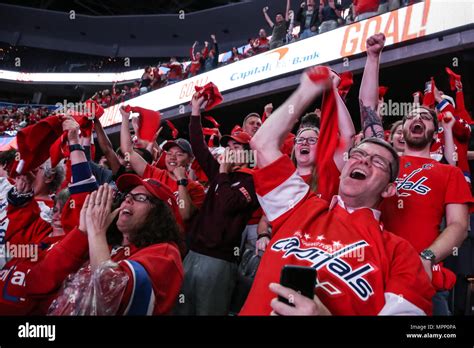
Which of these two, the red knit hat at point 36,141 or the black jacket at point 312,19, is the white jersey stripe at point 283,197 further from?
the black jacket at point 312,19

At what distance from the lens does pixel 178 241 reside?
1.87 metres

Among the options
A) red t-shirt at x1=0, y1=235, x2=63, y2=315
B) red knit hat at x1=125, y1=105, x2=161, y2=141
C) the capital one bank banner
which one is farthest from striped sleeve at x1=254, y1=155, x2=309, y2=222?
the capital one bank banner

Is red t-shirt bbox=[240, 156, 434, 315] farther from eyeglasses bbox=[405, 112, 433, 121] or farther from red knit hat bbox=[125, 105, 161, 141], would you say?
red knit hat bbox=[125, 105, 161, 141]

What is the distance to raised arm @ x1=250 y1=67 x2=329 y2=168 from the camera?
166cm

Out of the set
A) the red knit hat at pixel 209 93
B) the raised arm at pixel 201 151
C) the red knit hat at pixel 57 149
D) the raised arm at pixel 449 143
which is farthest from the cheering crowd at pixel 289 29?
the red knit hat at pixel 57 149

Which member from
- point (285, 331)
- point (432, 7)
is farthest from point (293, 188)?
point (432, 7)

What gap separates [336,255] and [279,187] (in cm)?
32

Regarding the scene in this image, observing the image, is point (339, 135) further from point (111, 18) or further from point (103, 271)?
point (111, 18)

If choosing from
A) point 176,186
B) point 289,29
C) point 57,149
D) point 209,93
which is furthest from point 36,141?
point 289,29

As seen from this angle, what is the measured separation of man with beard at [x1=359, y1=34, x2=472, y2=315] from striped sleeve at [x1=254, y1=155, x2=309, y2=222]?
22.5 inches

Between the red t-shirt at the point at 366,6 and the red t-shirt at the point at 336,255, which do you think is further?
the red t-shirt at the point at 366,6

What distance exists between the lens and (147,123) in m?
3.86

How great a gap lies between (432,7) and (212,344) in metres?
5.52

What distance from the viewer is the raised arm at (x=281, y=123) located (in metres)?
1.66
